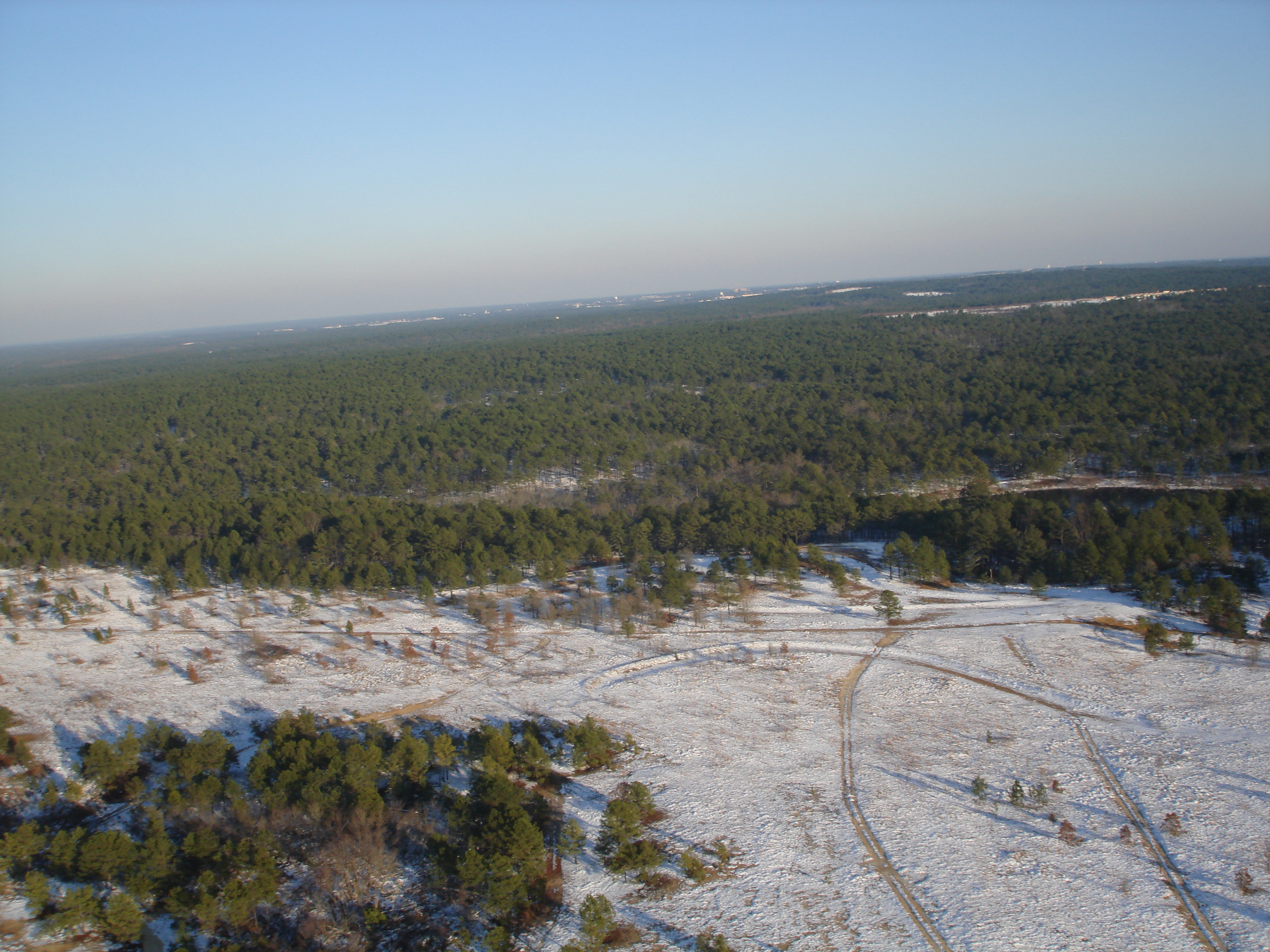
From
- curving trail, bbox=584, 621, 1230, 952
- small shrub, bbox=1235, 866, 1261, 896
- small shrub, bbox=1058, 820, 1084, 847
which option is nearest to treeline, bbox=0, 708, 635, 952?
curving trail, bbox=584, 621, 1230, 952

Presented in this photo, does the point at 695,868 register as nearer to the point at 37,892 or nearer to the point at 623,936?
the point at 623,936

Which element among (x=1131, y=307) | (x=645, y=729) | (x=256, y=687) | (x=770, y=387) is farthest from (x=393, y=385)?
(x=1131, y=307)

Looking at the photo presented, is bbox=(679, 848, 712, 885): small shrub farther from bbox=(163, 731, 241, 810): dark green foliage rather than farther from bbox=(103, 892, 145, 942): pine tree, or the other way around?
bbox=(103, 892, 145, 942): pine tree

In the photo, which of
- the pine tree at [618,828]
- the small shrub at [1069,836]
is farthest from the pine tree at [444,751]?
the small shrub at [1069,836]

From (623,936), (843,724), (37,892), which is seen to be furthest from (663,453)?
(37,892)

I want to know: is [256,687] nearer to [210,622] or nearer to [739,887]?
[210,622]
